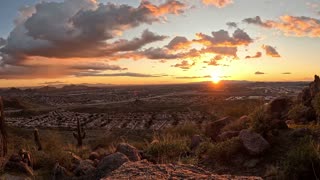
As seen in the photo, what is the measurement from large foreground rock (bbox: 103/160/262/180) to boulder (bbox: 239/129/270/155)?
684 centimetres

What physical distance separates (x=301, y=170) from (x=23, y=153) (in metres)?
9.46

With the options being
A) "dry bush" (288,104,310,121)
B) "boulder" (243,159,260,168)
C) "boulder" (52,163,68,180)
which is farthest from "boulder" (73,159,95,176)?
"dry bush" (288,104,310,121)

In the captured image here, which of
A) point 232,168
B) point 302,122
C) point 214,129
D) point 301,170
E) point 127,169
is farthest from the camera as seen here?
point 214,129

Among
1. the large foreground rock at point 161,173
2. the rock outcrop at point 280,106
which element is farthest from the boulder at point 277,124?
the large foreground rock at point 161,173

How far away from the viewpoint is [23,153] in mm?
13992

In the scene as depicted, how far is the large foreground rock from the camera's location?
4.31 m

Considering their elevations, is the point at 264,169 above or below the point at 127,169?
below

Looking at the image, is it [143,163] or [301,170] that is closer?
[143,163]

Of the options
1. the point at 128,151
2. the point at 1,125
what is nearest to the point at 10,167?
the point at 128,151

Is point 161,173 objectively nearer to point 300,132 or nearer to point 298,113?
Result: point 300,132

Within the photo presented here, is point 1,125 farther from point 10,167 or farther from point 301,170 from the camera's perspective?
point 301,170

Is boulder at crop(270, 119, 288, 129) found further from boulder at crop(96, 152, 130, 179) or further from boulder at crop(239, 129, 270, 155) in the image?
boulder at crop(96, 152, 130, 179)

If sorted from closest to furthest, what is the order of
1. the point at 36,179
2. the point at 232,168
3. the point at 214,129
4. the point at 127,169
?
the point at 127,169
the point at 232,168
the point at 36,179
the point at 214,129

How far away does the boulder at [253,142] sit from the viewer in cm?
1124
